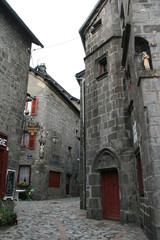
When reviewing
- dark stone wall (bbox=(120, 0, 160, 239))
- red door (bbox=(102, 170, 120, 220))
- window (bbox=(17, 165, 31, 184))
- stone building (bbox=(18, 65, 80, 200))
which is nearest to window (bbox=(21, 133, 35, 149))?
stone building (bbox=(18, 65, 80, 200))

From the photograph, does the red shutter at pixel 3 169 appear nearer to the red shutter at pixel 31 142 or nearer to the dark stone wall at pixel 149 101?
the dark stone wall at pixel 149 101

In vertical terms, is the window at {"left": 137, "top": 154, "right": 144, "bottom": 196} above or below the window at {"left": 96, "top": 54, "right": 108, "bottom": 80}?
below

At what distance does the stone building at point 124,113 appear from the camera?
4695 mm

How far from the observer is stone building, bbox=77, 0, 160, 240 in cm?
470

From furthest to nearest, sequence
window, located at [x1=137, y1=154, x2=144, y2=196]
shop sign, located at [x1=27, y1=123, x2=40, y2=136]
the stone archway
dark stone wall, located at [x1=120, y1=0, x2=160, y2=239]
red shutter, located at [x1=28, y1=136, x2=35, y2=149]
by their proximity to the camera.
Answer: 1. shop sign, located at [x1=27, y1=123, x2=40, y2=136]
2. red shutter, located at [x1=28, y1=136, x2=35, y2=149]
3. the stone archway
4. window, located at [x1=137, y1=154, x2=144, y2=196]
5. dark stone wall, located at [x1=120, y1=0, x2=160, y2=239]

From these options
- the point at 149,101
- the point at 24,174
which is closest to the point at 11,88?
the point at 149,101

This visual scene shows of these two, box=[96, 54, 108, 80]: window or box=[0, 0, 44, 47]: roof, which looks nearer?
box=[0, 0, 44, 47]: roof

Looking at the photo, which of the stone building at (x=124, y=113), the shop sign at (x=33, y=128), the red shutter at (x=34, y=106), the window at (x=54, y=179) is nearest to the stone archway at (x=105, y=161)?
the stone building at (x=124, y=113)

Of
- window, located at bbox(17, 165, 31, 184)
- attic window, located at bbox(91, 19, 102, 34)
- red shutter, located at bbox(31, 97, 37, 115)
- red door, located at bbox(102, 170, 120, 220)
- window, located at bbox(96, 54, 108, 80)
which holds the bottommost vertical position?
red door, located at bbox(102, 170, 120, 220)

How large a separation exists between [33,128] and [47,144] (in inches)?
62.8

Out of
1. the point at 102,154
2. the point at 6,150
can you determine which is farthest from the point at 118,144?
the point at 6,150

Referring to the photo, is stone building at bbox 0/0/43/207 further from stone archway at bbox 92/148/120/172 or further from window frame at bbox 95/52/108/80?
window frame at bbox 95/52/108/80

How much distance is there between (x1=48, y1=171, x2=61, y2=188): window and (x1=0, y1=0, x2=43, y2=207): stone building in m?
7.61

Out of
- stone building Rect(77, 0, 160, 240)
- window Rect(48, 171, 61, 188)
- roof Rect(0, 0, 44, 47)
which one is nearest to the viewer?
stone building Rect(77, 0, 160, 240)
